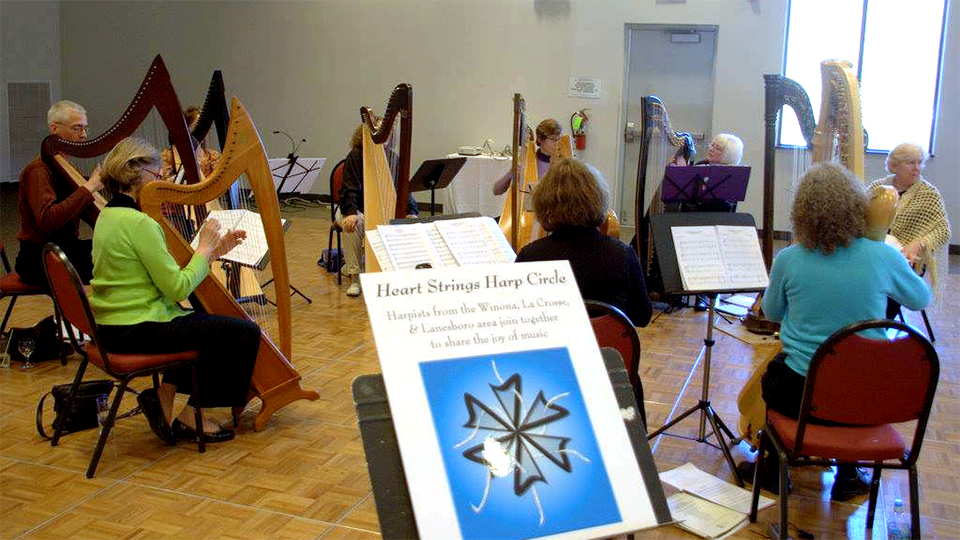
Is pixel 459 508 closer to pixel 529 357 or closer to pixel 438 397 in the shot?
pixel 438 397

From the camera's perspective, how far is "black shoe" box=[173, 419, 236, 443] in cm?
363

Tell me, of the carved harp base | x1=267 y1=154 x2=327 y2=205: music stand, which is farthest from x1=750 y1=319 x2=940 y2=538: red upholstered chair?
x1=267 y1=154 x2=327 y2=205: music stand

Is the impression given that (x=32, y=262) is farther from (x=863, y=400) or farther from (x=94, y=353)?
(x=863, y=400)

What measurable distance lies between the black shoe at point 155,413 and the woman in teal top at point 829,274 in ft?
7.70

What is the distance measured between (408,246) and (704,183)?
2.86m

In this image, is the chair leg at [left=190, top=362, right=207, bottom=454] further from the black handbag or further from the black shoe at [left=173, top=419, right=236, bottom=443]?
the black handbag

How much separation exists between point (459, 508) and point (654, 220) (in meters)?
1.98

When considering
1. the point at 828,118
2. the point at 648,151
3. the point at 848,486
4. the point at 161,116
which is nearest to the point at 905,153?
the point at 828,118

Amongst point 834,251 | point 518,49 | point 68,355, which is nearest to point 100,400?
point 68,355

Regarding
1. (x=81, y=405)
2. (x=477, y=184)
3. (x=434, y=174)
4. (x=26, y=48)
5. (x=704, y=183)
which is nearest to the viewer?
(x=81, y=405)

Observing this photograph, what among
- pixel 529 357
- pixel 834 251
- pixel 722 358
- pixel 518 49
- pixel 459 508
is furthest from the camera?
pixel 518 49

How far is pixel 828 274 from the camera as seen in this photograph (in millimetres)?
2760

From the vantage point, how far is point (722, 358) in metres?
4.97

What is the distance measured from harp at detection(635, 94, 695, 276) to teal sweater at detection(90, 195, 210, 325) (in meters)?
3.24
